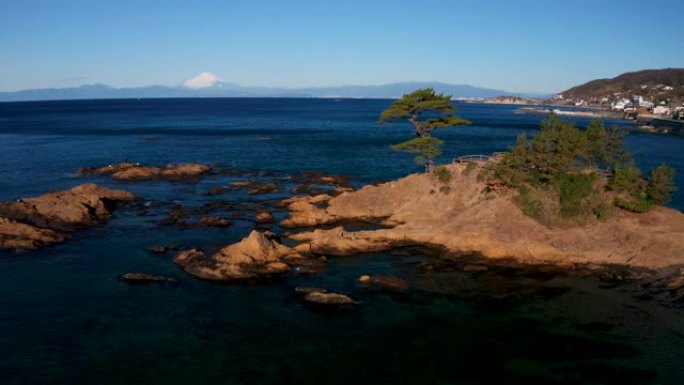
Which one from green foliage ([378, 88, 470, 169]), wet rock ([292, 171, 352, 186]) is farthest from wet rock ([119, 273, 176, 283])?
wet rock ([292, 171, 352, 186])

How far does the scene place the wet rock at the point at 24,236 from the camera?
41406 mm

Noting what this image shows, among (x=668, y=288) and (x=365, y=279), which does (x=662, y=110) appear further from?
(x=365, y=279)

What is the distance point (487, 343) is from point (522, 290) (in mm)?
7846

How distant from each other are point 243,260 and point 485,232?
1875 centimetres

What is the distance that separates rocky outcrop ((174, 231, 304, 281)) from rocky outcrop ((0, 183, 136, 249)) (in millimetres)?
13168

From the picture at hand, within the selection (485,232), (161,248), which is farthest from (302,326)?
(485,232)

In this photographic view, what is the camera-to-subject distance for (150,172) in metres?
73.6

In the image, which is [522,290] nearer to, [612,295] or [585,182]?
[612,295]

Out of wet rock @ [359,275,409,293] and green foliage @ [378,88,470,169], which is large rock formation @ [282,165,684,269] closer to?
green foliage @ [378,88,470,169]

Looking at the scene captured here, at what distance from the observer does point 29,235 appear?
141 feet

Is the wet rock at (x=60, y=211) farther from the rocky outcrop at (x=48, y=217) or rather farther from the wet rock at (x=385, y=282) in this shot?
the wet rock at (x=385, y=282)

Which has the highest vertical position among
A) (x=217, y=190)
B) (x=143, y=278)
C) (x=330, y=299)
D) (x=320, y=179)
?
(x=320, y=179)

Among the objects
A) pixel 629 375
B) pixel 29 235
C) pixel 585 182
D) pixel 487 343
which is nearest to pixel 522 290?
Answer: pixel 487 343

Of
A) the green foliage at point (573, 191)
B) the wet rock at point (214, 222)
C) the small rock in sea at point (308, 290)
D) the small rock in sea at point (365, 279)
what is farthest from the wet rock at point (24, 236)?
the green foliage at point (573, 191)
